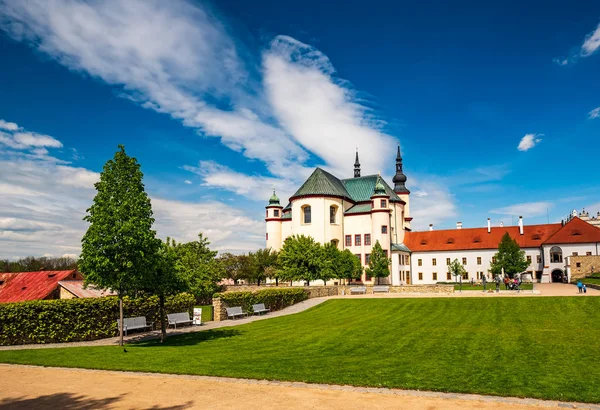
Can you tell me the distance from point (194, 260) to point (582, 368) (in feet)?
93.8

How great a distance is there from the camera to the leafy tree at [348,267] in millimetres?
57656

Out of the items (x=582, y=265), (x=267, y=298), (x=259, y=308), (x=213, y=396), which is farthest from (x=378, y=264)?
(x=213, y=396)

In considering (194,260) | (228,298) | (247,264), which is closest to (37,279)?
(194,260)

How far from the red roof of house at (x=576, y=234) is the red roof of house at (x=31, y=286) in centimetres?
6155

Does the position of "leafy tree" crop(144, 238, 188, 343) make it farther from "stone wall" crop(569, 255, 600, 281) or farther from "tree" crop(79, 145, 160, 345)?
"stone wall" crop(569, 255, 600, 281)

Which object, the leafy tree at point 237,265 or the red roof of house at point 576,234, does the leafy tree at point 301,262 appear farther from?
the red roof of house at point 576,234

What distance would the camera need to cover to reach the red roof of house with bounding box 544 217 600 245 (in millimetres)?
60031

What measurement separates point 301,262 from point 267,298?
51.3 ft

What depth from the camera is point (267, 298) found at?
32.1 m

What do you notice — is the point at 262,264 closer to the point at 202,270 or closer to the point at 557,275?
the point at 202,270

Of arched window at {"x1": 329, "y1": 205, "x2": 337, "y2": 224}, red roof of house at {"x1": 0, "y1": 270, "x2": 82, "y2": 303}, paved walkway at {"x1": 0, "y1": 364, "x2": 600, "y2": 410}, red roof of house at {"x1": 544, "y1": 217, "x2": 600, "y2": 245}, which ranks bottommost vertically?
paved walkway at {"x1": 0, "y1": 364, "x2": 600, "y2": 410}

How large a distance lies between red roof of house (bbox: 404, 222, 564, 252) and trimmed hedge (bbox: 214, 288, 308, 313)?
40474mm

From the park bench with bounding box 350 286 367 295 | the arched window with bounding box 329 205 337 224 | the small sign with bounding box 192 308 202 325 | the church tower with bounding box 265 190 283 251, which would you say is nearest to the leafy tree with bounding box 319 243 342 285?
the park bench with bounding box 350 286 367 295

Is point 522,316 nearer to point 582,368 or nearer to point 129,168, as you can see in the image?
point 582,368
